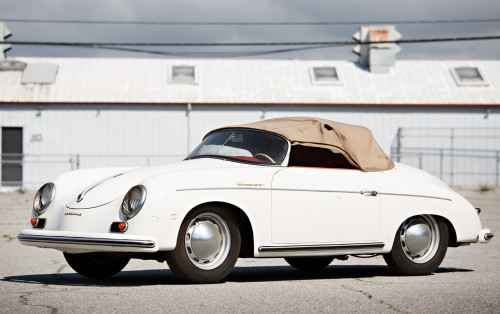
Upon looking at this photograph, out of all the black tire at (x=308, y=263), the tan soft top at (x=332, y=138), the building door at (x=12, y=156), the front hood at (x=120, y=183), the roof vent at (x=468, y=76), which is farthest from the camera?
the roof vent at (x=468, y=76)

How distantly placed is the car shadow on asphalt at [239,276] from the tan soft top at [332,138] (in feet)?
3.77

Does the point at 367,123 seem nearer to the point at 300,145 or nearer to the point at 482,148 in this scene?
the point at 482,148

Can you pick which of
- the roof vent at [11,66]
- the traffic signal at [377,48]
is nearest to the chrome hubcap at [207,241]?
the roof vent at [11,66]

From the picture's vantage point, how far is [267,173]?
23.6 ft

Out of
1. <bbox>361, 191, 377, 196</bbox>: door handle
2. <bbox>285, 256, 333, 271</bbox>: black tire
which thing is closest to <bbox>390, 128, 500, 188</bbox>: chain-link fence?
<bbox>285, 256, 333, 271</bbox>: black tire

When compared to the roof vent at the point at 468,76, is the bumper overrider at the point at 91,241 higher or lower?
lower

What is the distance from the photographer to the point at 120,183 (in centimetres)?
710

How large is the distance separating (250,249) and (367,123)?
25397 millimetres

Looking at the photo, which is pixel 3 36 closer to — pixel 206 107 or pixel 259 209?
pixel 206 107

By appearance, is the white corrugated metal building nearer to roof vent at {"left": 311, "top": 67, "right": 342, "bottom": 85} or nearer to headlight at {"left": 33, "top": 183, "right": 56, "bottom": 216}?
roof vent at {"left": 311, "top": 67, "right": 342, "bottom": 85}

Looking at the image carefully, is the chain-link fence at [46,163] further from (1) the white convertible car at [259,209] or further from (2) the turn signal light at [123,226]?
(2) the turn signal light at [123,226]

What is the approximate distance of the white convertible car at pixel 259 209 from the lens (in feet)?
21.7

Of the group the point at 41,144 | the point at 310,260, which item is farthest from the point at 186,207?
the point at 41,144

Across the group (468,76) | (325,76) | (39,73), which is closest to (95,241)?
(39,73)
